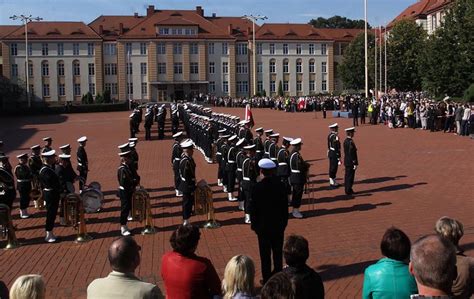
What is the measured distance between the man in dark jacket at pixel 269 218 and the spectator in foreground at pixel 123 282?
372cm

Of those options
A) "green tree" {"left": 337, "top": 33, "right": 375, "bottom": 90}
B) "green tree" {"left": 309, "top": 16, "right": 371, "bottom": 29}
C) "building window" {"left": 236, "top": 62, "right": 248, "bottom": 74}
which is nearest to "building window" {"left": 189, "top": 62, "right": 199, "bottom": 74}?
"building window" {"left": 236, "top": 62, "right": 248, "bottom": 74}

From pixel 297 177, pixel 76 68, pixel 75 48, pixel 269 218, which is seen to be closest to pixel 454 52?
pixel 297 177

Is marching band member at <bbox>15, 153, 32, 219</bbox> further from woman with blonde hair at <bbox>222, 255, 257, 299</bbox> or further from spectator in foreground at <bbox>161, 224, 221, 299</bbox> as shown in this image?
woman with blonde hair at <bbox>222, 255, 257, 299</bbox>

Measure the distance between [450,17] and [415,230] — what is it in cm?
3796

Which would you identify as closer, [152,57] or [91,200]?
[91,200]

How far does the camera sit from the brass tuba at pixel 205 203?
11609mm

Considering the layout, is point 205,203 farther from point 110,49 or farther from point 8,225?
point 110,49

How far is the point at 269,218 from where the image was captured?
801 centimetres

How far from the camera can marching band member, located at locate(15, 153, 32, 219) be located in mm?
12875

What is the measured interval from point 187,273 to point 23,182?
9070mm

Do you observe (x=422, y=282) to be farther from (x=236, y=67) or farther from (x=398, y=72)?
(x=236, y=67)

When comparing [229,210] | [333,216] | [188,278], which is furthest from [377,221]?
[188,278]

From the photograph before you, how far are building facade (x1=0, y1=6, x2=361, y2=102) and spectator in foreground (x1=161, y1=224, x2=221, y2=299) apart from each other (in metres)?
79.1

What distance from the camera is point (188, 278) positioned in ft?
16.4
